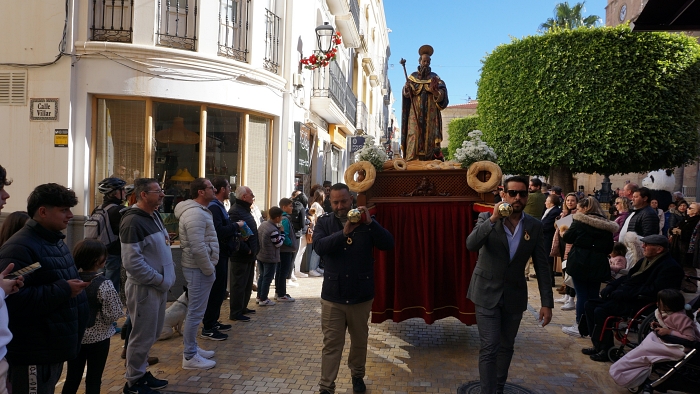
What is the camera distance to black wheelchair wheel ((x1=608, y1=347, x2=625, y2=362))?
5648 millimetres

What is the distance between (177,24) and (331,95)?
6004 mm

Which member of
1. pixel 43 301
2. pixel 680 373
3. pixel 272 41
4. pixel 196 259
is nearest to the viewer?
pixel 43 301

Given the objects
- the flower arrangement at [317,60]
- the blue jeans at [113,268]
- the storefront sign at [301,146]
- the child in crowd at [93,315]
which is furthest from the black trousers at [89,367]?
the flower arrangement at [317,60]

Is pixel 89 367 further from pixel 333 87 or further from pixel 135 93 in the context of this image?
pixel 333 87

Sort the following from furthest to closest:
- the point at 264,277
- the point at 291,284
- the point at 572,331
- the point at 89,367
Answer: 1. the point at 291,284
2. the point at 264,277
3. the point at 572,331
4. the point at 89,367

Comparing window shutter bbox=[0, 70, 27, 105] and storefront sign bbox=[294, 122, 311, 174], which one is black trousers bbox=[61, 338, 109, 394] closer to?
window shutter bbox=[0, 70, 27, 105]

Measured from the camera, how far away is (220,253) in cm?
607

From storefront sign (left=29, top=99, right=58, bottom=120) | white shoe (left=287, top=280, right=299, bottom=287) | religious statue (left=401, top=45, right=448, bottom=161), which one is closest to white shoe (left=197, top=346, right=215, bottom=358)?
religious statue (left=401, top=45, right=448, bottom=161)

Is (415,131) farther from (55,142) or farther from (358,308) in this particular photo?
(55,142)

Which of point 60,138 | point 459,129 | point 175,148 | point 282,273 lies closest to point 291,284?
point 282,273

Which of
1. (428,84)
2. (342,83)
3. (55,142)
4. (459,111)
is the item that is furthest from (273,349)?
(459,111)

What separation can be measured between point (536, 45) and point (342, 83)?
6.20 meters

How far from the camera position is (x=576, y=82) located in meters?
14.8

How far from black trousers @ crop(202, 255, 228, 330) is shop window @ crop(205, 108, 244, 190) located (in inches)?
152
